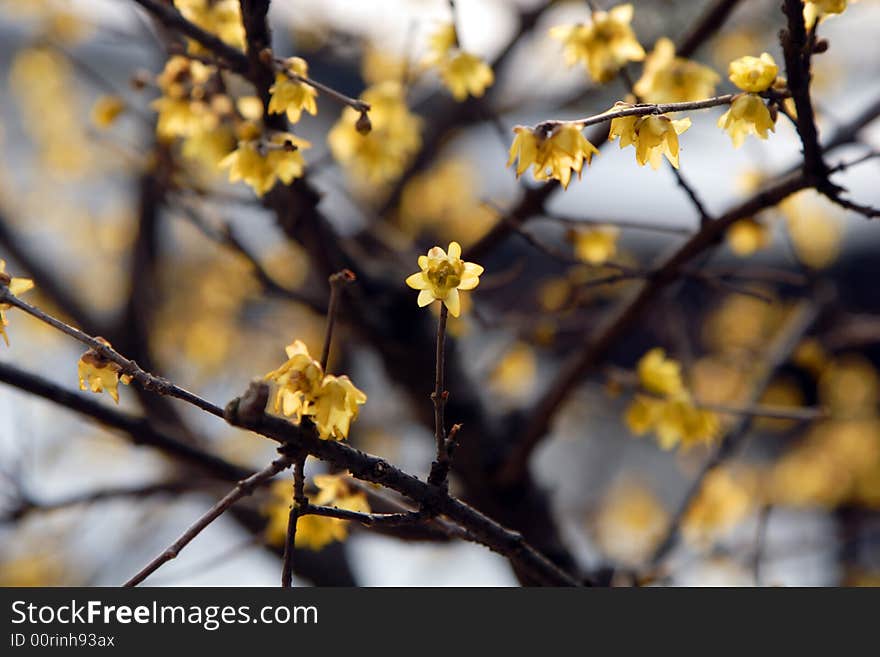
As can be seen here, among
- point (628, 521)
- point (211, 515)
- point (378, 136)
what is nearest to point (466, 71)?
point (378, 136)

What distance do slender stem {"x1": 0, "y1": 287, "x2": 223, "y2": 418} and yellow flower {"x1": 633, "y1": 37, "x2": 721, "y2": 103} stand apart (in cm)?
104

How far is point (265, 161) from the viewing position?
4.57 ft

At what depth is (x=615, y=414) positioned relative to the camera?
482 centimetres

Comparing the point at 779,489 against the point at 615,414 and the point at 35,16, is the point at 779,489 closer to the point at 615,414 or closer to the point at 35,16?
the point at 615,414

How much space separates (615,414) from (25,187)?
3.73 meters

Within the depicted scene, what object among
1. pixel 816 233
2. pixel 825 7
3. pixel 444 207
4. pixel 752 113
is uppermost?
pixel 444 207

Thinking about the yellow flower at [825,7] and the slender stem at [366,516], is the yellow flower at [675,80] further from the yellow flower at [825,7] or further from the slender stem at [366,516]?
the slender stem at [366,516]

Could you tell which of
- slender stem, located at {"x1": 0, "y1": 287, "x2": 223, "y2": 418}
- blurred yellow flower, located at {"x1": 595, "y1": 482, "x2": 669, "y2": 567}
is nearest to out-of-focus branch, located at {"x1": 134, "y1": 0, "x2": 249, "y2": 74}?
slender stem, located at {"x1": 0, "y1": 287, "x2": 223, "y2": 418}

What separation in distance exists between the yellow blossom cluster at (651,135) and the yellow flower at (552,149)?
6 cm

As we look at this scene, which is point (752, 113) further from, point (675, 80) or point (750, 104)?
point (675, 80)

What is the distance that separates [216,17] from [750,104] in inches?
41.2

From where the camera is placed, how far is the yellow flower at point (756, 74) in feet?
3.61

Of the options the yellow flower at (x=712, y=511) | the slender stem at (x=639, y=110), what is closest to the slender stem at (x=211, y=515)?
the slender stem at (x=639, y=110)

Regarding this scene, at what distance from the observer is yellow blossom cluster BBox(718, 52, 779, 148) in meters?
1.08
